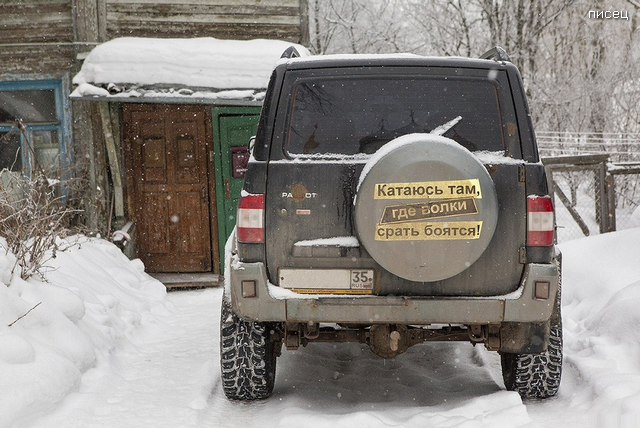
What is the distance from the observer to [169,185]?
962 centimetres

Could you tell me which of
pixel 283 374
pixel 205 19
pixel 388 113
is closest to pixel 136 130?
pixel 205 19

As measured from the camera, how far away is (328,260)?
3629mm

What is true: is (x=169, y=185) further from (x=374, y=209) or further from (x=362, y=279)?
(x=374, y=209)

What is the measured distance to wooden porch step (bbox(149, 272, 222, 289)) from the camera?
9074 mm

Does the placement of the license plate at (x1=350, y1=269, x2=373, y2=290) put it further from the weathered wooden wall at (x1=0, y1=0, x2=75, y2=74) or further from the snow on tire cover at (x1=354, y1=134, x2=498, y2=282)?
the weathered wooden wall at (x1=0, y1=0, x2=75, y2=74)

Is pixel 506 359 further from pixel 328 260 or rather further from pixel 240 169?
pixel 240 169

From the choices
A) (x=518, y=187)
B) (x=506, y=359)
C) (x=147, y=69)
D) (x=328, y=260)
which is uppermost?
(x=147, y=69)

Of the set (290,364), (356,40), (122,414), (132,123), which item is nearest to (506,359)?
(290,364)

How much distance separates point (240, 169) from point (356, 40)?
16359mm

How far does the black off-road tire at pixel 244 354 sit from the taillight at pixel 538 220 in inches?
62.2

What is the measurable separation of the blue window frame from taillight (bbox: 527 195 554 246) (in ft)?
25.0

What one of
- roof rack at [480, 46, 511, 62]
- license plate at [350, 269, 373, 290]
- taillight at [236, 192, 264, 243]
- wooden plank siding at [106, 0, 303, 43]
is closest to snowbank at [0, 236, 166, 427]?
taillight at [236, 192, 264, 243]

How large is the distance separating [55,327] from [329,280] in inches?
81.1

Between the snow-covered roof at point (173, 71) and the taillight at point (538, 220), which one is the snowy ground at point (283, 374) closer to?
the taillight at point (538, 220)
